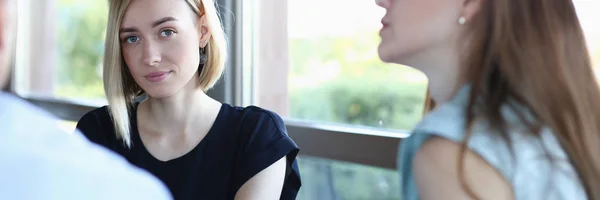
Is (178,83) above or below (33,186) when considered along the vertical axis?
below

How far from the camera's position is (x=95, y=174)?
654mm

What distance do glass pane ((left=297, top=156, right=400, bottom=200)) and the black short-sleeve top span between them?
0.31 meters

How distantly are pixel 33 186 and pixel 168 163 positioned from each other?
110 centimetres

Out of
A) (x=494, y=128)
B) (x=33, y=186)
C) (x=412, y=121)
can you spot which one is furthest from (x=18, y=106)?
(x=412, y=121)

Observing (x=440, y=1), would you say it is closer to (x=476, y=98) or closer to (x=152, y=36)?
(x=476, y=98)

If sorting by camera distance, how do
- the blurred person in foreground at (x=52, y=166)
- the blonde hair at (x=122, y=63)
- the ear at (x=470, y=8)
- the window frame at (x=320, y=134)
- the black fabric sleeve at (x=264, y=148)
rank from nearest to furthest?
1. the blurred person in foreground at (x=52, y=166)
2. the ear at (x=470, y=8)
3. the black fabric sleeve at (x=264, y=148)
4. the blonde hair at (x=122, y=63)
5. the window frame at (x=320, y=134)

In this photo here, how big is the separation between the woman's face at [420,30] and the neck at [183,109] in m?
0.73

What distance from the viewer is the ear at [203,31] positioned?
5.79ft

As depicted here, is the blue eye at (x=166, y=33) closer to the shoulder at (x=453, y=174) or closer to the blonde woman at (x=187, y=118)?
the blonde woman at (x=187, y=118)

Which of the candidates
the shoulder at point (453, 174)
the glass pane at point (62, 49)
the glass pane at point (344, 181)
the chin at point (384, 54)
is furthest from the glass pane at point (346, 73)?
the glass pane at point (62, 49)

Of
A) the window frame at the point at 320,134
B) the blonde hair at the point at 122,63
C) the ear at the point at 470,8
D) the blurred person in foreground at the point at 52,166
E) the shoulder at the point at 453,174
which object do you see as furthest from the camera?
the window frame at the point at 320,134

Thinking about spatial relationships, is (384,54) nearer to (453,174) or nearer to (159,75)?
(453,174)

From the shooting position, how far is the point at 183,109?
A: 177cm

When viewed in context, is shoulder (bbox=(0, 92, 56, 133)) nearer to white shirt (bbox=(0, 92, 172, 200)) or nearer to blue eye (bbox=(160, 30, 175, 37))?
white shirt (bbox=(0, 92, 172, 200))
